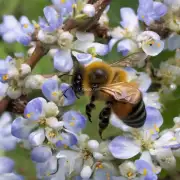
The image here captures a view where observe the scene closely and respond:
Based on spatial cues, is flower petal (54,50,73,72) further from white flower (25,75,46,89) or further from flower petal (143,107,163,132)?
flower petal (143,107,163,132)

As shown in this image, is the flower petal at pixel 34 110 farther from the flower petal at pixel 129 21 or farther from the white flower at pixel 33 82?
the flower petal at pixel 129 21

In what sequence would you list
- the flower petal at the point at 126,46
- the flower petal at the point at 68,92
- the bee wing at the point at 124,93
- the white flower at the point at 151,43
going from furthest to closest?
the flower petal at the point at 126,46 < the white flower at the point at 151,43 < the flower petal at the point at 68,92 < the bee wing at the point at 124,93

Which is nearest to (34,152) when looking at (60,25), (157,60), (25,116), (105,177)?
(25,116)

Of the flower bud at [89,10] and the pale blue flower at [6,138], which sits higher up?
the flower bud at [89,10]

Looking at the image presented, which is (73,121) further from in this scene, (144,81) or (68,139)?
(144,81)

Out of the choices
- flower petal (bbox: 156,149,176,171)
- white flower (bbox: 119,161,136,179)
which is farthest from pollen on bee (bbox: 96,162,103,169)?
flower petal (bbox: 156,149,176,171)

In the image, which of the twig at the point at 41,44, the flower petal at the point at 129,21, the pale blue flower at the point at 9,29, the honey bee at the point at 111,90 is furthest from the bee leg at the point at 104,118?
the pale blue flower at the point at 9,29

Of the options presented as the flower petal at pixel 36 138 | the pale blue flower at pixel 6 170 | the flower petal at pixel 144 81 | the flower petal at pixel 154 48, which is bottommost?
the flower petal at pixel 144 81
